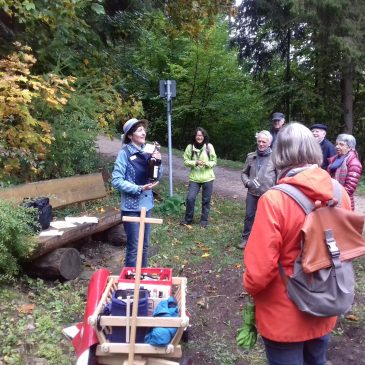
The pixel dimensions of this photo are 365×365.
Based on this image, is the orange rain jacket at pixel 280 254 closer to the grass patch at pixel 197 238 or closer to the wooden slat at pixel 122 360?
the wooden slat at pixel 122 360

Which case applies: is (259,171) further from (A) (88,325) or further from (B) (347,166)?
(A) (88,325)

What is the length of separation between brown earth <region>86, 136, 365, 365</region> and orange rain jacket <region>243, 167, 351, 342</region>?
53.9 inches

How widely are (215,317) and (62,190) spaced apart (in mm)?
3368

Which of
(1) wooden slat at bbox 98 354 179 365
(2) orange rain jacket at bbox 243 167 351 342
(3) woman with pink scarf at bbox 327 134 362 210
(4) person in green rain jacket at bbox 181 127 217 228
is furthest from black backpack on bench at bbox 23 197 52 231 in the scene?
(2) orange rain jacket at bbox 243 167 351 342

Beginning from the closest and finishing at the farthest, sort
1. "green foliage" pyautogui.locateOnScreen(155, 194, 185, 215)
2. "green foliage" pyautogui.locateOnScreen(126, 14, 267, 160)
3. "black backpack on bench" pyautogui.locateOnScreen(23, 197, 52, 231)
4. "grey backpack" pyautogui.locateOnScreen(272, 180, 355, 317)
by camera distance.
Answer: "grey backpack" pyautogui.locateOnScreen(272, 180, 355, 317)
"black backpack on bench" pyautogui.locateOnScreen(23, 197, 52, 231)
"green foliage" pyautogui.locateOnScreen(155, 194, 185, 215)
"green foliage" pyautogui.locateOnScreen(126, 14, 267, 160)

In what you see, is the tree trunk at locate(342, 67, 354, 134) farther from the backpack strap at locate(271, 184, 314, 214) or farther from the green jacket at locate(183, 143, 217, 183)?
the backpack strap at locate(271, 184, 314, 214)

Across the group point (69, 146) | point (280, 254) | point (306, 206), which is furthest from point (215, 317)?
point (69, 146)

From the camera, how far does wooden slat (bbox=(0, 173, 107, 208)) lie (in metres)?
6.06

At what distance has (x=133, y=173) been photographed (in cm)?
509

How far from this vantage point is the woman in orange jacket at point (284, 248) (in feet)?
7.52

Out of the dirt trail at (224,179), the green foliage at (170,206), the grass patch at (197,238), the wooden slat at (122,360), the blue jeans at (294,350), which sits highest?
the blue jeans at (294,350)

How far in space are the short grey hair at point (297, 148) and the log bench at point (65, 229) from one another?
3.52 meters

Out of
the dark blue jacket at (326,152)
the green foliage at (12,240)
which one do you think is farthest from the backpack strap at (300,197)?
the dark blue jacket at (326,152)

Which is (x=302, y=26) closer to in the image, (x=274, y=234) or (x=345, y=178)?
(x=345, y=178)
